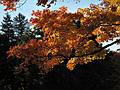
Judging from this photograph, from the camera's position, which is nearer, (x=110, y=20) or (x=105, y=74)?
(x=110, y=20)

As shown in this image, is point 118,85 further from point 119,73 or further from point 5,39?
point 5,39

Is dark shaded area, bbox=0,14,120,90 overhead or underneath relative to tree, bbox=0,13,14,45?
underneath

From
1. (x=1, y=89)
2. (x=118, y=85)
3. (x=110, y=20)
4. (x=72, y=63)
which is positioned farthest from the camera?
(x=118, y=85)

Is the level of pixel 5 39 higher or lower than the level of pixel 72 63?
higher

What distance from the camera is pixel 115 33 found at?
18516 millimetres

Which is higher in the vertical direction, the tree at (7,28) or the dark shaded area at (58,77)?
the tree at (7,28)

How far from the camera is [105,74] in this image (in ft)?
178

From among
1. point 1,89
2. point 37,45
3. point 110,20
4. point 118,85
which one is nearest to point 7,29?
point 1,89

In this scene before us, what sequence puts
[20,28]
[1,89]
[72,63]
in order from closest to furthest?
[72,63] → [1,89] → [20,28]

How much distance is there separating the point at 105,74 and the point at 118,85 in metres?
2.16

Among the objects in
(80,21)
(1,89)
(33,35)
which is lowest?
(1,89)

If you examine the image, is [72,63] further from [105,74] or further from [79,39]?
[105,74]

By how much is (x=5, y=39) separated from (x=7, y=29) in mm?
11081

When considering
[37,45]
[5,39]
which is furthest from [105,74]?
[37,45]
